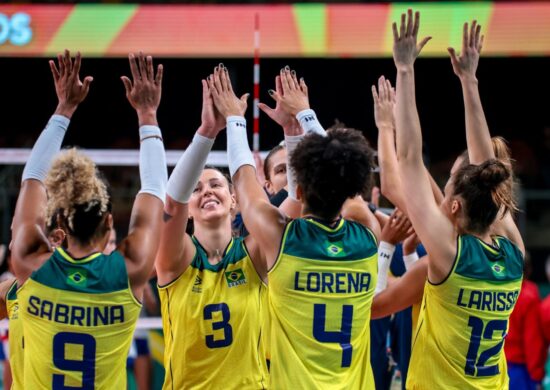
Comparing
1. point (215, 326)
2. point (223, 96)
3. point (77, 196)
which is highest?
point (223, 96)

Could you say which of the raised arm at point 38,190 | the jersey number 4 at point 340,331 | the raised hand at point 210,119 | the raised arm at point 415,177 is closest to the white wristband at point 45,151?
the raised arm at point 38,190

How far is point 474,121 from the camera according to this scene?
14.2ft

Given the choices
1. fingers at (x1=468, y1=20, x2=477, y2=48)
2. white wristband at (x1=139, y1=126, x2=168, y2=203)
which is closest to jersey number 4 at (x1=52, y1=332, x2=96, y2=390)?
white wristband at (x1=139, y1=126, x2=168, y2=203)

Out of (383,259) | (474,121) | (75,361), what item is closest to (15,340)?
(75,361)

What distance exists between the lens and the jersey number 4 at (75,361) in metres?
3.45

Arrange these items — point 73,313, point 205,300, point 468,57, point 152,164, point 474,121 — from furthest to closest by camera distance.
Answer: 1. point 468,57
2. point 474,121
3. point 205,300
4. point 152,164
5. point 73,313

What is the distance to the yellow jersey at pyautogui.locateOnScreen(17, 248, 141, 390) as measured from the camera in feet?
11.3

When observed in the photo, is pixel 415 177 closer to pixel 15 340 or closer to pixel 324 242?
pixel 324 242

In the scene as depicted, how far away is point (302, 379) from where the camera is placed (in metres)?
3.58

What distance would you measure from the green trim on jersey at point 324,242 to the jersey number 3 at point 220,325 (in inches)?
19.0

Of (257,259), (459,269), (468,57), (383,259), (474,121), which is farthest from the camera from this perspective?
(383,259)

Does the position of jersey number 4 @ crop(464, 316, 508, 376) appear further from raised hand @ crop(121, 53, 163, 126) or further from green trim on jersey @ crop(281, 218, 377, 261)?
raised hand @ crop(121, 53, 163, 126)

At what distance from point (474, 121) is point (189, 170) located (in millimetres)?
1461

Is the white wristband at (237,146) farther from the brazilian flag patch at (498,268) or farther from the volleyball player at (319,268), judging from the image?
the brazilian flag patch at (498,268)
